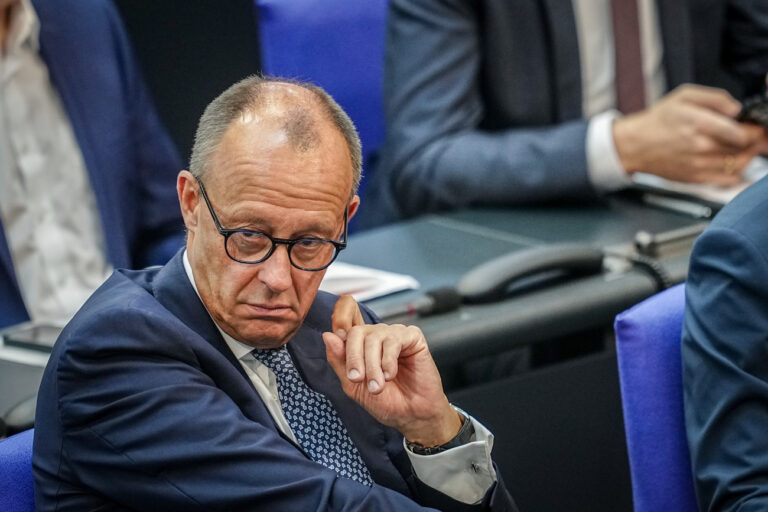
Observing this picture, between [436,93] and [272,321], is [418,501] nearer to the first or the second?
[272,321]

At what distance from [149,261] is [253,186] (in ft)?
3.81

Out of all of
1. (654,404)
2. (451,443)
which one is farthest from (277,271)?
(654,404)

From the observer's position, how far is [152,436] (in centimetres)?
111

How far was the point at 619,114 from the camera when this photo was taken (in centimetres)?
261

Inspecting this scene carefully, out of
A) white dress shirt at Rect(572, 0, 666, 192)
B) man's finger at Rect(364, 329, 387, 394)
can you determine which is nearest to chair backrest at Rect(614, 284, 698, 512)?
man's finger at Rect(364, 329, 387, 394)

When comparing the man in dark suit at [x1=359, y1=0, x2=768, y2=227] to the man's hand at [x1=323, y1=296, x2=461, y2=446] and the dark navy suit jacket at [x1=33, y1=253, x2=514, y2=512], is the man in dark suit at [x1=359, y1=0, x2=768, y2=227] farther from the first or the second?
the dark navy suit jacket at [x1=33, y1=253, x2=514, y2=512]

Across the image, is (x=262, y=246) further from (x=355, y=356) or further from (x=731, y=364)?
(x=731, y=364)

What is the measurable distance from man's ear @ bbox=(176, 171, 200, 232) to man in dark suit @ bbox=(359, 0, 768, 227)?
1.20 m

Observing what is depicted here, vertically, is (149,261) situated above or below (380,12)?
below

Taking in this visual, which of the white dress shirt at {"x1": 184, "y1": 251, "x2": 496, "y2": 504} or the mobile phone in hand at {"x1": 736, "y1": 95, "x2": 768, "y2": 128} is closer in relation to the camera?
the white dress shirt at {"x1": 184, "y1": 251, "x2": 496, "y2": 504}

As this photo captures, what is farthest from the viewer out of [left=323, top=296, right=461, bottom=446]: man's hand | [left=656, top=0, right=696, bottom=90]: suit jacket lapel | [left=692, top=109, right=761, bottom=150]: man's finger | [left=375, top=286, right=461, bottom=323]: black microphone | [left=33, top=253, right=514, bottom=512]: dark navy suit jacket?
[left=656, top=0, right=696, bottom=90]: suit jacket lapel

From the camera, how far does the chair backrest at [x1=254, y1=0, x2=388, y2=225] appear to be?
253cm

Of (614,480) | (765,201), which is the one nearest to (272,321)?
(765,201)

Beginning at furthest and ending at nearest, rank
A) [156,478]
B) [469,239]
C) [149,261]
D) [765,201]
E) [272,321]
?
[149,261], [469,239], [765,201], [272,321], [156,478]
